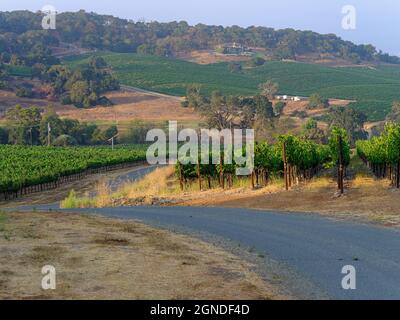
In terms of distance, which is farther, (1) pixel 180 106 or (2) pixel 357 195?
(1) pixel 180 106

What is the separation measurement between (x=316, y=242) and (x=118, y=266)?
248 inches

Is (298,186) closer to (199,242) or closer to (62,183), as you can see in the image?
(199,242)

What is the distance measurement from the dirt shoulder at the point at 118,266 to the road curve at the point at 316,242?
1.25 m

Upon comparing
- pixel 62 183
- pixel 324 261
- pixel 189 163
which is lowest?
pixel 62 183

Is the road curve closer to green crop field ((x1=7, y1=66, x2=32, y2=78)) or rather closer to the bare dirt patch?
the bare dirt patch

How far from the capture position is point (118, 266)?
1288 cm

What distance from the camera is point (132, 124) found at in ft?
400

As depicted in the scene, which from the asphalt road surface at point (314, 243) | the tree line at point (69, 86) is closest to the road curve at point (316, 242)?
the asphalt road surface at point (314, 243)

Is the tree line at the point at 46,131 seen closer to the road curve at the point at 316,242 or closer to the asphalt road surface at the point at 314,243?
the road curve at the point at 316,242

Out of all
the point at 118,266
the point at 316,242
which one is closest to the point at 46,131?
the point at 316,242

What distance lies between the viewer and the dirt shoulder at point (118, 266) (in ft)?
35.1

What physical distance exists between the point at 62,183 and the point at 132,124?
56.3 metres

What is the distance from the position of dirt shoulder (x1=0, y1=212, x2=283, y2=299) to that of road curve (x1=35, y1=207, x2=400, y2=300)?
125cm
